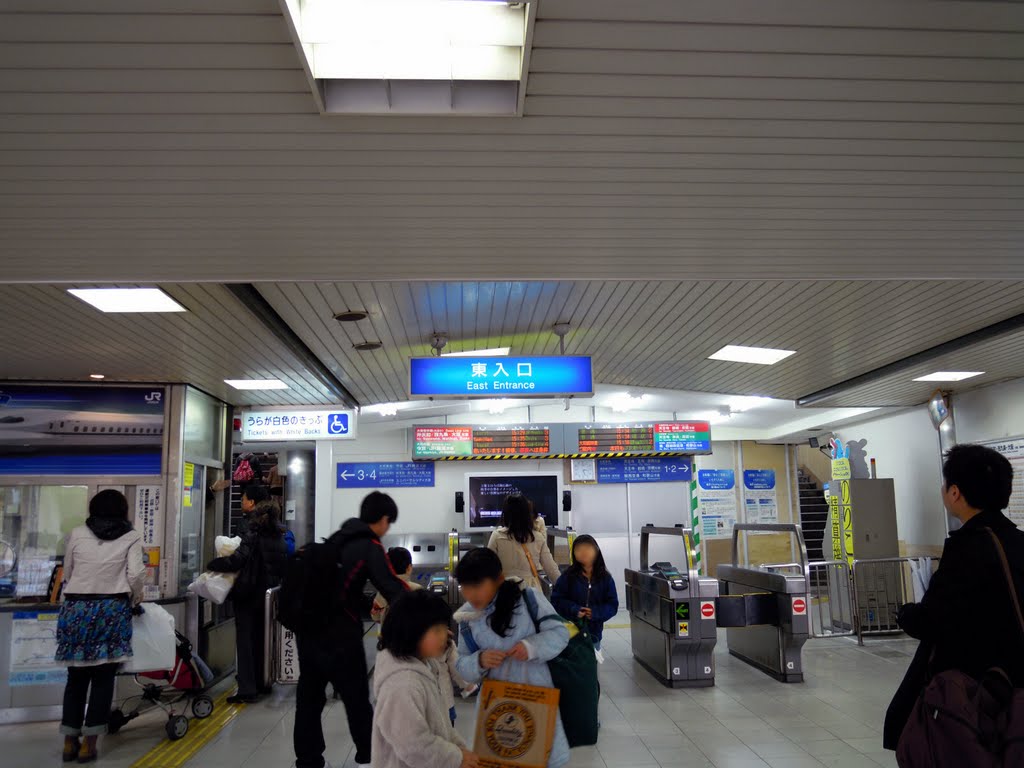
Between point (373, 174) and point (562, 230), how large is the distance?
1.12 meters

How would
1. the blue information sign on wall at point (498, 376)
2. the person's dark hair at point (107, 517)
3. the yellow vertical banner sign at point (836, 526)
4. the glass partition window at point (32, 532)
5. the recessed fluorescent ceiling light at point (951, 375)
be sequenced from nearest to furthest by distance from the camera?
the person's dark hair at point (107, 517) → the blue information sign on wall at point (498, 376) → the glass partition window at point (32, 532) → the recessed fluorescent ceiling light at point (951, 375) → the yellow vertical banner sign at point (836, 526)

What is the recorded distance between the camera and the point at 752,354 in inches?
320

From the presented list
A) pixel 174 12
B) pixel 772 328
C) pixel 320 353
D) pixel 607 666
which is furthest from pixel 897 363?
pixel 174 12

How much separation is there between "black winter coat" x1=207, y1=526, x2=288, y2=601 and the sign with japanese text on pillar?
7186mm

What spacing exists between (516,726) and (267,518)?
4607mm

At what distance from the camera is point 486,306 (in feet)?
21.3

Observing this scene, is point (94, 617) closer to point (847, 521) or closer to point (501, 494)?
point (501, 494)

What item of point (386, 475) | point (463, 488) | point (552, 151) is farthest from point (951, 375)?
point (386, 475)

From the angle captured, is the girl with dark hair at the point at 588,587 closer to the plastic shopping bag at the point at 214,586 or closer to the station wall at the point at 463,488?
the plastic shopping bag at the point at 214,586

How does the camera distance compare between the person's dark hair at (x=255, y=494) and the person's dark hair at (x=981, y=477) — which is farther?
the person's dark hair at (x=255, y=494)

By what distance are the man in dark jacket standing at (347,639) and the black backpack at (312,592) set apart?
11 millimetres

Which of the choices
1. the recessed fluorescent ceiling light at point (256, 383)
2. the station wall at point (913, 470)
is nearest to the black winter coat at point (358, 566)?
the recessed fluorescent ceiling light at point (256, 383)

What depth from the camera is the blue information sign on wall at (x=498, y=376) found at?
6.61m

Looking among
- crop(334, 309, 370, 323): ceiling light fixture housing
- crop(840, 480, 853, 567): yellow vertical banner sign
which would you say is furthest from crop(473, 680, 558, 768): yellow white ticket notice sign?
crop(840, 480, 853, 567): yellow vertical banner sign
